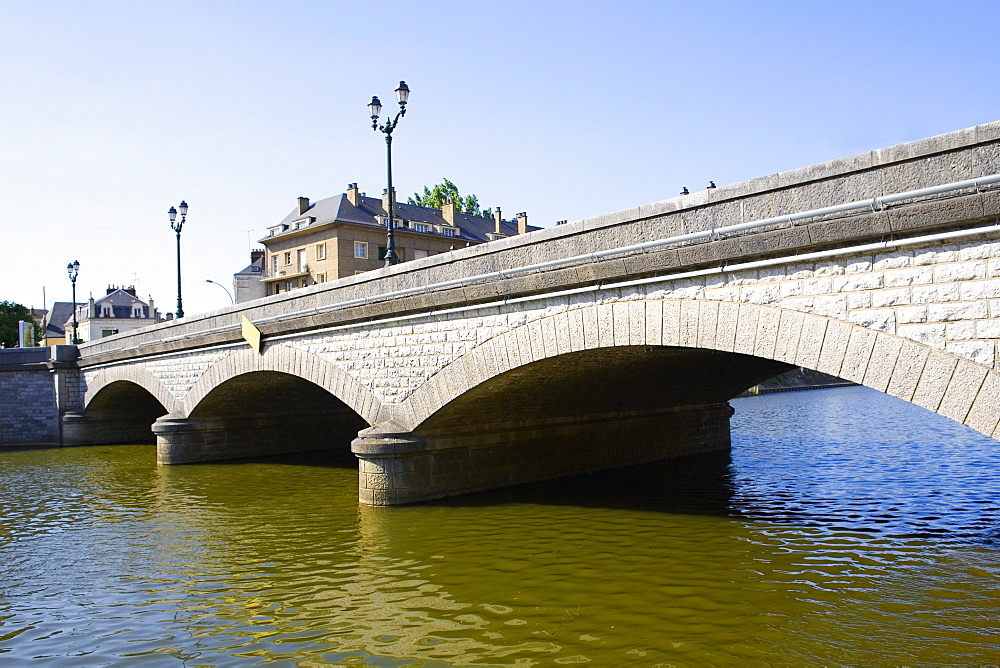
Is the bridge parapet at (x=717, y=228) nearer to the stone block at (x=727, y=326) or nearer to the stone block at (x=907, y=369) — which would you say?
the stone block at (x=727, y=326)

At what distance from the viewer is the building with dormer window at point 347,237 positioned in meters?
52.8

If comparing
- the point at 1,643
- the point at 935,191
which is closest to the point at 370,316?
the point at 1,643

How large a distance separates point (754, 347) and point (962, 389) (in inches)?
77.8

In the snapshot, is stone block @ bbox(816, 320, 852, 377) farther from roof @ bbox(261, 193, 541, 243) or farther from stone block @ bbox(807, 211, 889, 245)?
roof @ bbox(261, 193, 541, 243)

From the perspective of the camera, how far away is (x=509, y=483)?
1466 centimetres

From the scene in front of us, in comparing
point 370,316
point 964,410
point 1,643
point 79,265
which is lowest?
point 1,643

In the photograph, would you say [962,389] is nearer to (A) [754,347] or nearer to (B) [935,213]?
(B) [935,213]

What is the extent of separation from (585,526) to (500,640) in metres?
4.69

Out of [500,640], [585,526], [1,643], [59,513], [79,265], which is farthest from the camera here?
[79,265]

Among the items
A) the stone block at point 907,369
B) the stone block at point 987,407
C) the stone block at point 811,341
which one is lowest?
the stone block at point 987,407

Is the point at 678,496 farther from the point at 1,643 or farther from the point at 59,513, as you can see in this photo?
the point at 59,513

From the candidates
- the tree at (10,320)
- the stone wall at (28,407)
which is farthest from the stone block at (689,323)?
the tree at (10,320)

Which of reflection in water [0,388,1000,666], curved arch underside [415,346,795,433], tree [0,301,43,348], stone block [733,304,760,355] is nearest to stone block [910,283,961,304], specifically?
stone block [733,304,760,355]

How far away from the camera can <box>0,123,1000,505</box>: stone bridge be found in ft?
22.0
